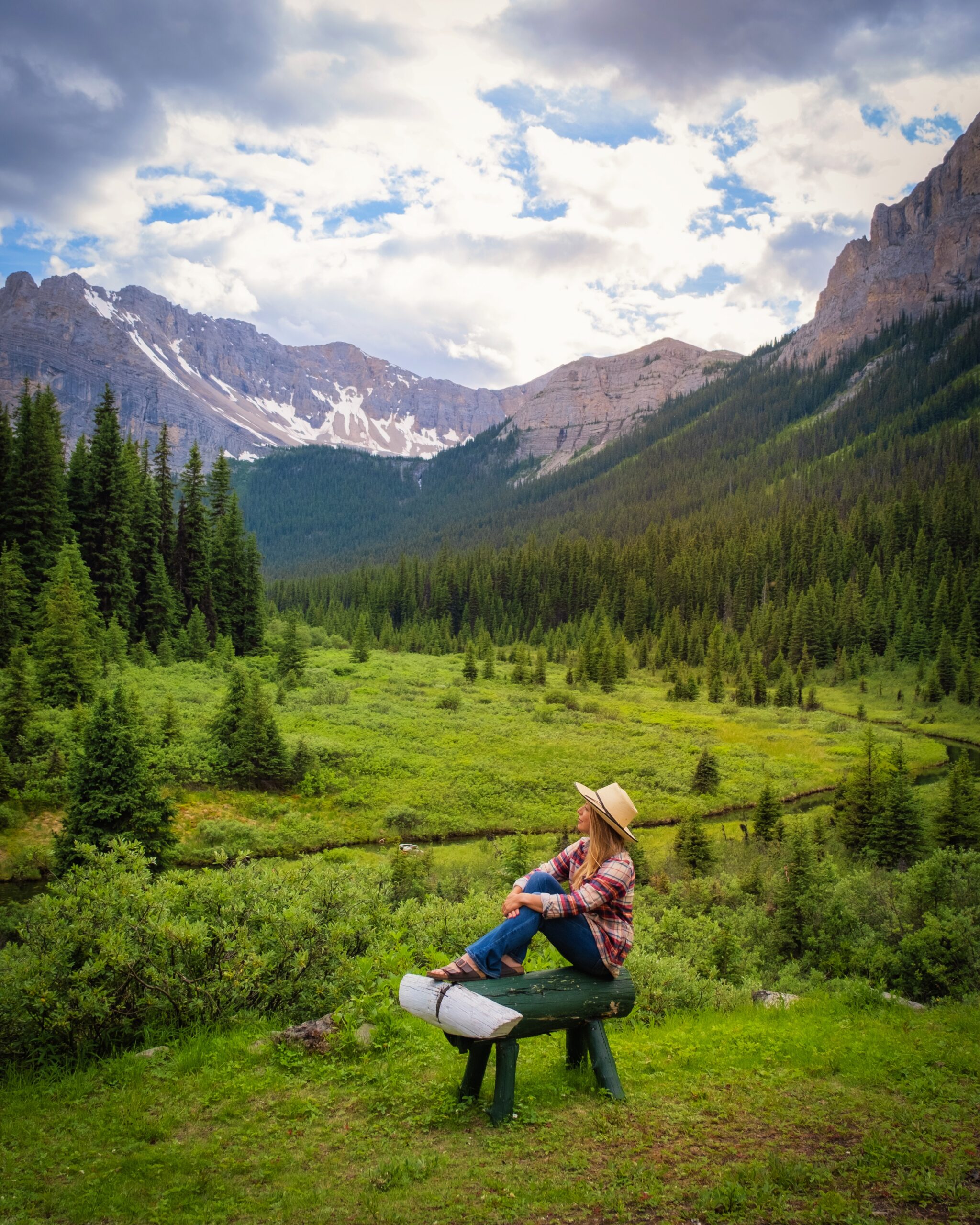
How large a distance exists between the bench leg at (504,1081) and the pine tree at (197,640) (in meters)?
53.1

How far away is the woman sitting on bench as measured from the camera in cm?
607

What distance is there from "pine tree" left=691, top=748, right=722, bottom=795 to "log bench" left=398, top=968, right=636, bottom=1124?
3317 centimetres

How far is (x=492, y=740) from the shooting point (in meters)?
42.4

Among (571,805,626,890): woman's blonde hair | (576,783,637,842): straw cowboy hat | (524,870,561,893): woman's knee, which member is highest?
(576,783,637,842): straw cowboy hat

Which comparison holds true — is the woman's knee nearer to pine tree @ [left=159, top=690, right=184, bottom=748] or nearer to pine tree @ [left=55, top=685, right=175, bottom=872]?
pine tree @ [left=55, top=685, right=175, bottom=872]

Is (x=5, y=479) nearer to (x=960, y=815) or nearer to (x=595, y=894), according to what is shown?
(x=595, y=894)

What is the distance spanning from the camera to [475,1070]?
6.38 m

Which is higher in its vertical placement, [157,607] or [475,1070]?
[157,607]

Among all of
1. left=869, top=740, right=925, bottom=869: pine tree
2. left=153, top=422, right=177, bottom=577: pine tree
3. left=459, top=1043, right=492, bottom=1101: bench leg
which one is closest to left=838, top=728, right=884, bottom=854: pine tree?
left=869, top=740, right=925, bottom=869: pine tree

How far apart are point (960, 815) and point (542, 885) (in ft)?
67.9

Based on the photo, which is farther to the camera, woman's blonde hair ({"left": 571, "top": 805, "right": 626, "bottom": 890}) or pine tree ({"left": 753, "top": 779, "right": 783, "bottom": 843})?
pine tree ({"left": 753, "top": 779, "right": 783, "bottom": 843})

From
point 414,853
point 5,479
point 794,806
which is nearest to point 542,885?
point 414,853

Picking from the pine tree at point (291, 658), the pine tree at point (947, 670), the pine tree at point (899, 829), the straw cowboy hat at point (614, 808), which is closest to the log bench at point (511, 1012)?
the straw cowboy hat at point (614, 808)

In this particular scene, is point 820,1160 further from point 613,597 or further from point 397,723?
point 613,597
